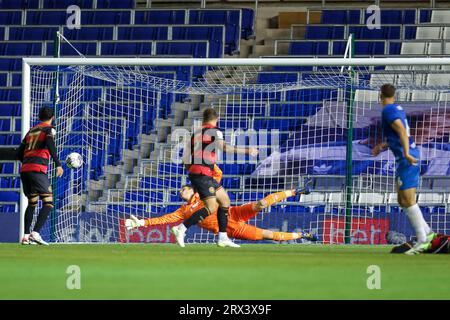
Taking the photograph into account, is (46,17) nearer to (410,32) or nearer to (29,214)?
(410,32)

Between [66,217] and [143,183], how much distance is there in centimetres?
157

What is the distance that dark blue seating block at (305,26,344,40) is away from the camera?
25078mm

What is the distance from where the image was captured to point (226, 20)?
85.1ft

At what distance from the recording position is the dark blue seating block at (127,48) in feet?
81.6

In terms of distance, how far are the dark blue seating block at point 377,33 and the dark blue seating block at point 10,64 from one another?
712 cm

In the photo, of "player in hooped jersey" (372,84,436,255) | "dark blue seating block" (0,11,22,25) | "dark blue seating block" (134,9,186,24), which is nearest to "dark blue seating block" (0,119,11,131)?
"dark blue seating block" (0,11,22,25)

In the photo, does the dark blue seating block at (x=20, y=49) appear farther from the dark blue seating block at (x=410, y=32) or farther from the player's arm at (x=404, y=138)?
the player's arm at (x=404, y=138)

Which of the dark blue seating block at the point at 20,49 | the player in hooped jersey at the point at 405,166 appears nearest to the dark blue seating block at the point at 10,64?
the dark blue seating block at the point at 20,49

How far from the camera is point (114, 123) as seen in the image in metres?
19.3

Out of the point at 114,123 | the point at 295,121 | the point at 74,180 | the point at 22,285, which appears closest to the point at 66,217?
the point at 74,180

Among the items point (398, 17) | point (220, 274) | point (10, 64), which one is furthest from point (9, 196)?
point (220, 274)

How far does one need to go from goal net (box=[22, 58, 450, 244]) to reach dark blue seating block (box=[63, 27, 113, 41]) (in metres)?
6.34

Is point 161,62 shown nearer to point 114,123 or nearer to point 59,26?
point 114,123

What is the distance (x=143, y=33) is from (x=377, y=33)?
16.7 ft
